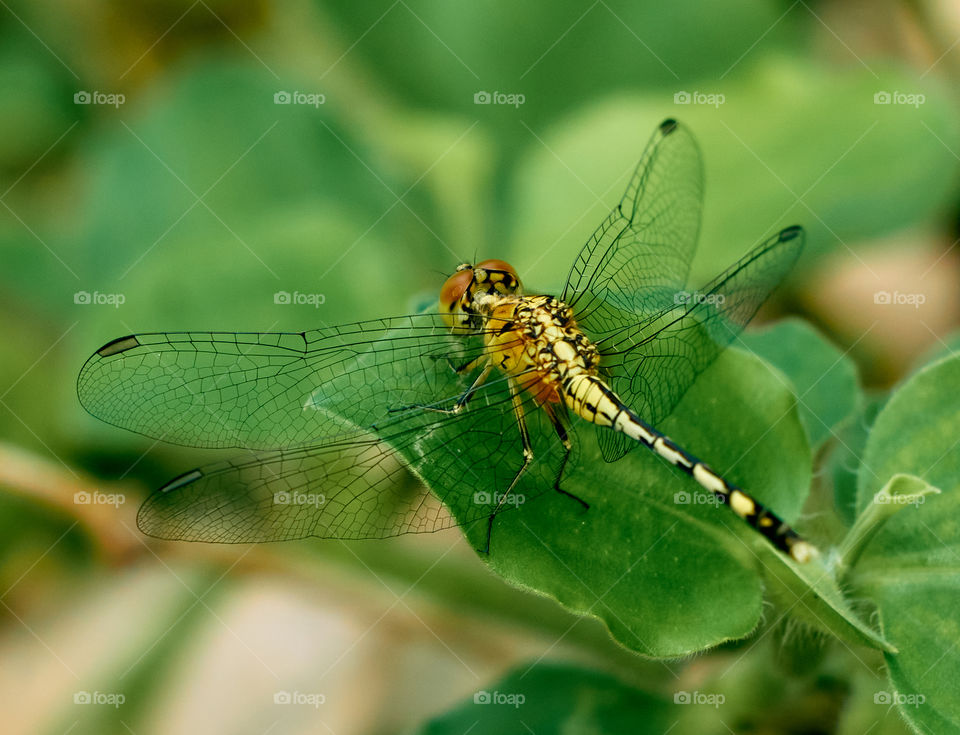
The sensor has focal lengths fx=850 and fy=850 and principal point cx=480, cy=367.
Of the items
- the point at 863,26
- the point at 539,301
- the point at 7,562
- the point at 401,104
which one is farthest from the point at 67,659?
the point at 863,26

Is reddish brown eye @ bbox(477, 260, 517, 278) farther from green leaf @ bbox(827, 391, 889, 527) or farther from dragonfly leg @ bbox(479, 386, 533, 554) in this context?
green leaf @ bbox(827, 391, 889, 527)

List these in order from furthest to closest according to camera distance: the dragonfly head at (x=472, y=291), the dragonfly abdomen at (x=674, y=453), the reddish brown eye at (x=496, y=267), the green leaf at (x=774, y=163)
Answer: the green leaf at (x=774, y=163) → the reddish brown eye at (x=496, y=267) → the dragonfly head at (x=472, y=291) → the dragonfly abdomen at (x=674, y=453)

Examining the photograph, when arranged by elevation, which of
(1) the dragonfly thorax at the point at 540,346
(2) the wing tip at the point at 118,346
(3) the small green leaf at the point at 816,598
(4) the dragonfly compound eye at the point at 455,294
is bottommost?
(3) the small green leaf at the point at 816,598

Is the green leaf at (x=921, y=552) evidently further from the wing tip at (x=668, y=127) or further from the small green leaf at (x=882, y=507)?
the wing tip at (x=668, y=127)

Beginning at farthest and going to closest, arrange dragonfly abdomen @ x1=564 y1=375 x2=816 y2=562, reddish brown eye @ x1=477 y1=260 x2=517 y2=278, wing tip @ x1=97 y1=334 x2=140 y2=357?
reddish brown eye @ x1=477 y1=260 x2=517 y2=278 < wing tip @ x1=97 y1=334 x2=140 y2=357 < dragonfly abdomen @ x1=564 y1=375 x2=816 y2=562

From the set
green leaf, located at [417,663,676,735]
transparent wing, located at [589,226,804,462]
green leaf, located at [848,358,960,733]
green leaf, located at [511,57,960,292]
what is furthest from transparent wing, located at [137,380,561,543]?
green leaf, located at [511,57,960,292]

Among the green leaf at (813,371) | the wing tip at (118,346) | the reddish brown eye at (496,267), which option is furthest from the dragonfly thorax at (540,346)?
the wing tip at (118,346)

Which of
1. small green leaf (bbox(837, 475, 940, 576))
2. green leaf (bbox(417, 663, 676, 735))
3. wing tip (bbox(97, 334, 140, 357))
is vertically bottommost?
green leaf (bbox(417, 663, 676, 735))
